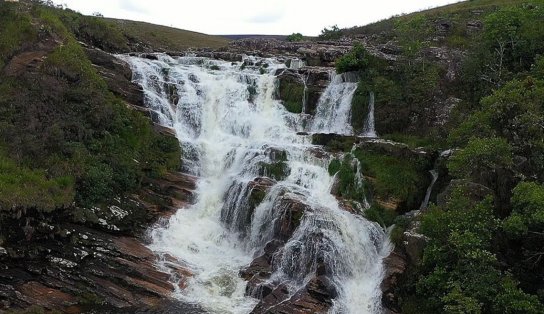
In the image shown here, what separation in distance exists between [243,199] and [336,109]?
423 inches

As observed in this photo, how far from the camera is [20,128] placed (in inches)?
929

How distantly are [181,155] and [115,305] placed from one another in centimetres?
1188

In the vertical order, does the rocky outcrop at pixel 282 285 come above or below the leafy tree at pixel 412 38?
below

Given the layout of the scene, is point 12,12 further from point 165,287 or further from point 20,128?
point 165,287

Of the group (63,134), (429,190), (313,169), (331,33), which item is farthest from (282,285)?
(331,33)

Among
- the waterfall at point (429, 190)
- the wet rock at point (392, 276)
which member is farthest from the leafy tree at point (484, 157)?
the waterfall at point (429, 190)

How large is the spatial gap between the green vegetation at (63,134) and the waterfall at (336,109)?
32.7 feet

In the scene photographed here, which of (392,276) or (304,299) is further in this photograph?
(392,276)

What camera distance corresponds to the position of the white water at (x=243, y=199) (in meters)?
20.0

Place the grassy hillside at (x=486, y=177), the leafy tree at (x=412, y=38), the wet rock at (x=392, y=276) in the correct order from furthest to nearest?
the leafy tree at (x=412, y=38)
the wet rock at (x=392, y=276)
the grassy hillside at (x=486, y=177)

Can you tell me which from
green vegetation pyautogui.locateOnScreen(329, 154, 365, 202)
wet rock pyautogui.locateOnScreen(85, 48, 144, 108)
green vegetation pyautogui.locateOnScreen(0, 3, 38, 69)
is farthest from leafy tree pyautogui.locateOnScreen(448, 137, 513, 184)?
green vegetation pyautogui.locateOnScreen(0, 3, 38, 69)

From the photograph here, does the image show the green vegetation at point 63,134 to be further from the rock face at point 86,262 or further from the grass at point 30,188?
the rock face at point 86,262

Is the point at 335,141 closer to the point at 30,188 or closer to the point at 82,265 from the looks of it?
the point at 82,265

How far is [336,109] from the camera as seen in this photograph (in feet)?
103
